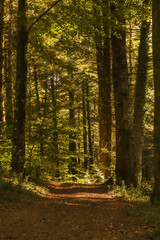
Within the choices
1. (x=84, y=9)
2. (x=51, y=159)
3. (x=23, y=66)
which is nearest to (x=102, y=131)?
(x=51, y=159)

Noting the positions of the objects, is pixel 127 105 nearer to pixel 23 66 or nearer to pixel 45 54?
pixel 23 66

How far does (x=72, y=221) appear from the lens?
5.75 m

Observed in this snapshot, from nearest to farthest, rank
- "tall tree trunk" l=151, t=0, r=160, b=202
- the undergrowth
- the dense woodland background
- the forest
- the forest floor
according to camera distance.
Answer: the forest floor → the forest → "tall tree trunk" l=151, t=0, r=160, b=202 → the undergrowth → the dense woodland background

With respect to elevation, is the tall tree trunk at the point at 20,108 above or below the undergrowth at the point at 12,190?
above

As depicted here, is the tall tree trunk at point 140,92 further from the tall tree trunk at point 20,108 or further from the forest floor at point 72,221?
the tall tree trunk at point 20,108

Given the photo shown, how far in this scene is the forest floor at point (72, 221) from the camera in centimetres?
467

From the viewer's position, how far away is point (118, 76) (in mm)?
10734

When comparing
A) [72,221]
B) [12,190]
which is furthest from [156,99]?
[12,190]

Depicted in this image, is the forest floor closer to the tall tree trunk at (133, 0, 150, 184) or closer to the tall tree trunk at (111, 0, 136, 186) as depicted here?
the tall tree trunk at (111, 0, 136, 186)

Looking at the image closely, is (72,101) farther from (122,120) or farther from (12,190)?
(12,190)

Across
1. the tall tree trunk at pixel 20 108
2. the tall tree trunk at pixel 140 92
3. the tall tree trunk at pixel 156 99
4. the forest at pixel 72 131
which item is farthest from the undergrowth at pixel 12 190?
the tall tree trunk at pixel 140 92

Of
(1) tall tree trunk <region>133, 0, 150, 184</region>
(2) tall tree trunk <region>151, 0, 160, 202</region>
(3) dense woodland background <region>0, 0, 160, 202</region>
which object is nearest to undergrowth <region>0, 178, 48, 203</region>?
(3) dense woodland background <region>0, 0, 160, 202</region>

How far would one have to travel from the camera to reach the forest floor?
467 centimetres

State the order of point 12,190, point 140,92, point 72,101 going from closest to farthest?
point 12,190 → point 72,101 → point 140,92
